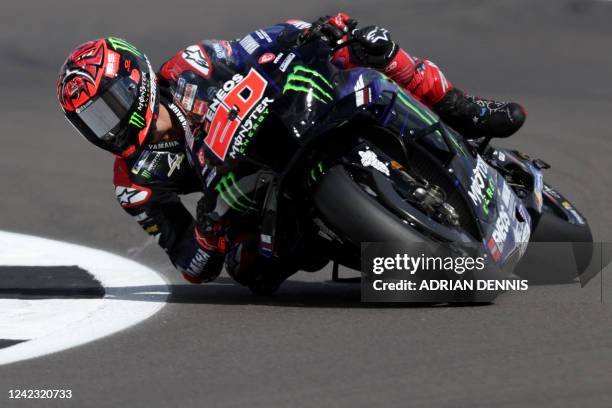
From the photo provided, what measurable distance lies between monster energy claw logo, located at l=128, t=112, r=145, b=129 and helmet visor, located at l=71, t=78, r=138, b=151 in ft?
0.13

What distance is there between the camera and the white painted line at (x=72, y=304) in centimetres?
612

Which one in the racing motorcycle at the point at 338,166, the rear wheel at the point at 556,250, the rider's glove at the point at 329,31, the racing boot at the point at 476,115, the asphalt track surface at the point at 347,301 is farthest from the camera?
the racing boot at the point at 476,115

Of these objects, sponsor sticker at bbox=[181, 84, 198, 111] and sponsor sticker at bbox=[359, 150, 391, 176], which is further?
sponsor sticker at bbox=[181, 84, 198, 111]

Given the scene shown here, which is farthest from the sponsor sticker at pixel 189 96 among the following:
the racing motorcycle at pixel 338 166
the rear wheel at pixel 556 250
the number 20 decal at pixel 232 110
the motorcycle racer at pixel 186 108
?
the rear wheel at pixel 556 250

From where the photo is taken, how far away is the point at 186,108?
21.9 feet

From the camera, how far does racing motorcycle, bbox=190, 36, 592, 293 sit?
5.87 metres

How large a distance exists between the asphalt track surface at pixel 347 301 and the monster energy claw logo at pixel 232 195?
518mm

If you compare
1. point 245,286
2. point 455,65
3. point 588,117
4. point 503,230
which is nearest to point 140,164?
point 245,286

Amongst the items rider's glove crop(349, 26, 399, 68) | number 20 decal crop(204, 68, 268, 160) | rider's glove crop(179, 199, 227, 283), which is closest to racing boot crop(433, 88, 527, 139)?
rider's glove crop(349, 26, 399, 68)

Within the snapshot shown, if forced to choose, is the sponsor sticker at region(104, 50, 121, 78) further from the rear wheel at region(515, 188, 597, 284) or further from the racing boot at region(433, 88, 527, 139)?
the rear wheel at region(515, 188, 597, 284)

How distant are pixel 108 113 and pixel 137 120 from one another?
0.59ft

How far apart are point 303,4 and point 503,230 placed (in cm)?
904

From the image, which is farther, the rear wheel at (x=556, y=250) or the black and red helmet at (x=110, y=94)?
the rear wheel at (x=556, y=250)

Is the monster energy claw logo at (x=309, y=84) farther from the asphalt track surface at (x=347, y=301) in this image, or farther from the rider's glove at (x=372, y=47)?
the asphalt track surface at (x=347, y=301)
